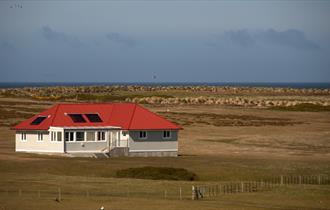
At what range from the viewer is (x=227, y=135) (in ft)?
328

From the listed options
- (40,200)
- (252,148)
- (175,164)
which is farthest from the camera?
(252,148)

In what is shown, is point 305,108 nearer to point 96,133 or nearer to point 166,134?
point 166,134

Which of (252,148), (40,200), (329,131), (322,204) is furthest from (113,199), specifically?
(329,131)

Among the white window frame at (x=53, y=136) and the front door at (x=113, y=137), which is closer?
the white window frame at (x=53, y=136)

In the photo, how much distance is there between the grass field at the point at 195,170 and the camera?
168 feet

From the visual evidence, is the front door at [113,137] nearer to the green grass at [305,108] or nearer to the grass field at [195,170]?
the grass field at [195,170]

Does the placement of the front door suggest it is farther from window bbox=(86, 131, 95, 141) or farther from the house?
window bbox=(86, 131, 95, 141)

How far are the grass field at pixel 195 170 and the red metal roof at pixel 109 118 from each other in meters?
3.02

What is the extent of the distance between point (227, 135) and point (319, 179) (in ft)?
118

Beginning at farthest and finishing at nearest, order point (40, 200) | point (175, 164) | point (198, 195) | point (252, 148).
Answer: point (252, 148), point (175, 164), point (198, 195), point (40, 200)

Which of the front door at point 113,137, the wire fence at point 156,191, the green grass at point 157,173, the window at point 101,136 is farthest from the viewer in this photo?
the front door at point 113,137

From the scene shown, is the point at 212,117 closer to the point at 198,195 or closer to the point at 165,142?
the point at 165,142

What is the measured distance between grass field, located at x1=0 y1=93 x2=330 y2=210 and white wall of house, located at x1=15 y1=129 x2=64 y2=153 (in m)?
1.39

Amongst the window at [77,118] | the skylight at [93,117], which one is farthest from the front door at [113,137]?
the window at [77,118]
